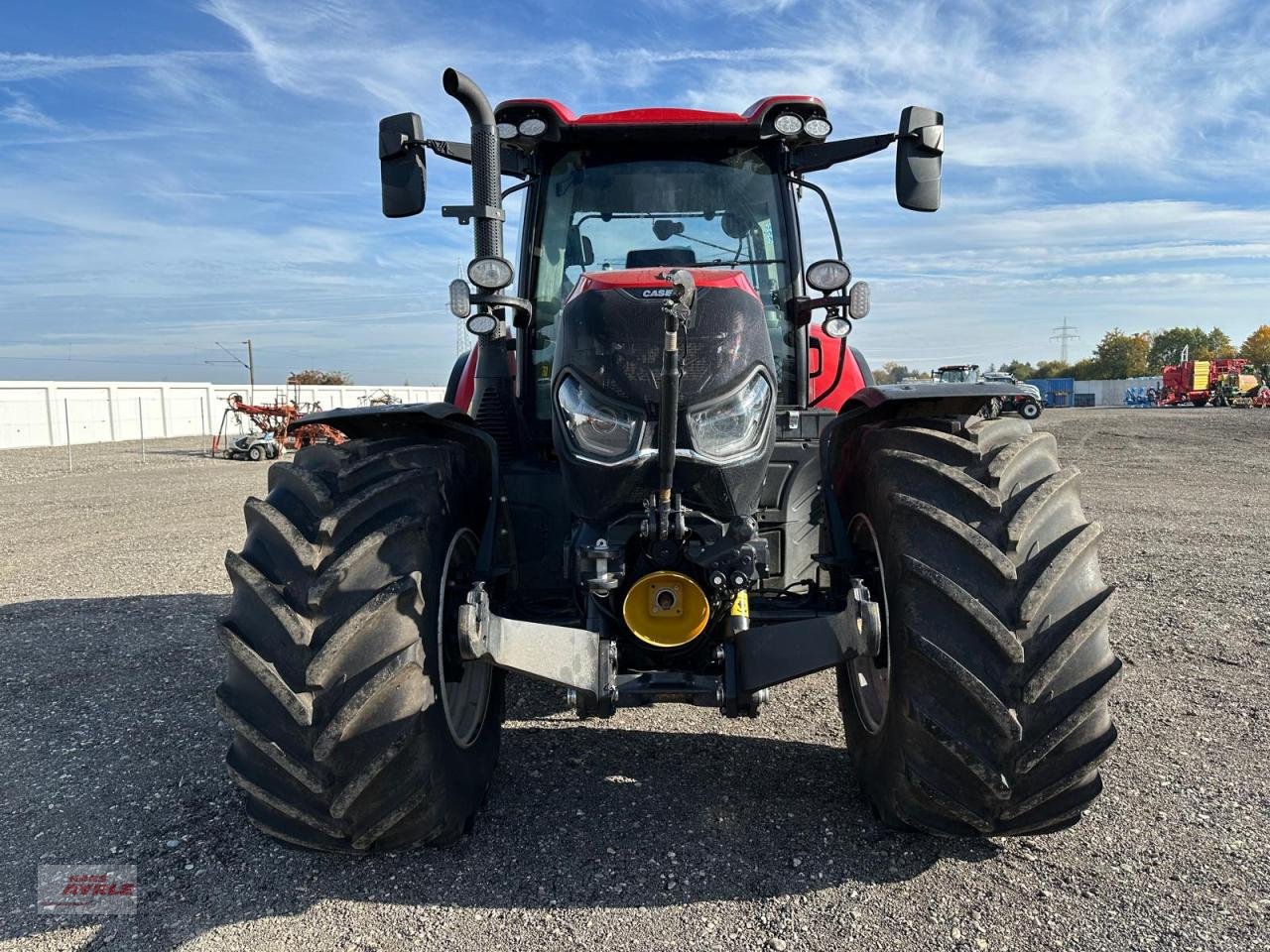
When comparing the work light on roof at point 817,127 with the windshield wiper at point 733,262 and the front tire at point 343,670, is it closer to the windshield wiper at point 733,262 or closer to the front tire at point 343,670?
the windshield wiper at point 733,262

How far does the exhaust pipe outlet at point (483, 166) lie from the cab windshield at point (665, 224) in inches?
23.4

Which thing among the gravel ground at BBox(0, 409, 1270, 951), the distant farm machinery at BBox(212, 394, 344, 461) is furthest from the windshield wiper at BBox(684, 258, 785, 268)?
the distant farm machinery at BBox(212, 394, 344, 461)

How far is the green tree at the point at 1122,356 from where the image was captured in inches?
3334

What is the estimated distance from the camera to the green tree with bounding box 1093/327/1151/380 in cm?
8469

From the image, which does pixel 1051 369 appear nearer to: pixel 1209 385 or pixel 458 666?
pixel 1209 385

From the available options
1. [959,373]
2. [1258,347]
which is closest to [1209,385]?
[959,373]

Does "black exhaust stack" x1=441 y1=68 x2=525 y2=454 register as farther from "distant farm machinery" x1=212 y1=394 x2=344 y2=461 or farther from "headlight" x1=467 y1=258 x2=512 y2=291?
"distant farm machinery" x1=212 y1=394 x2=344 y2=461

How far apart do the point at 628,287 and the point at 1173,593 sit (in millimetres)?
5440

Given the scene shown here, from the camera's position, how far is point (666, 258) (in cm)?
389

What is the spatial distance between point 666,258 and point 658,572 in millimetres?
1722

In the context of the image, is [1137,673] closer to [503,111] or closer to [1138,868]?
[1138,868]

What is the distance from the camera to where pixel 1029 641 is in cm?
239

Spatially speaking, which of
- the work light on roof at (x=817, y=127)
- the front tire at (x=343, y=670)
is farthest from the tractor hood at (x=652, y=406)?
the work light on roof at (x=817, y=127)

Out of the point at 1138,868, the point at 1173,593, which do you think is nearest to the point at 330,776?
the point at 1138,868
